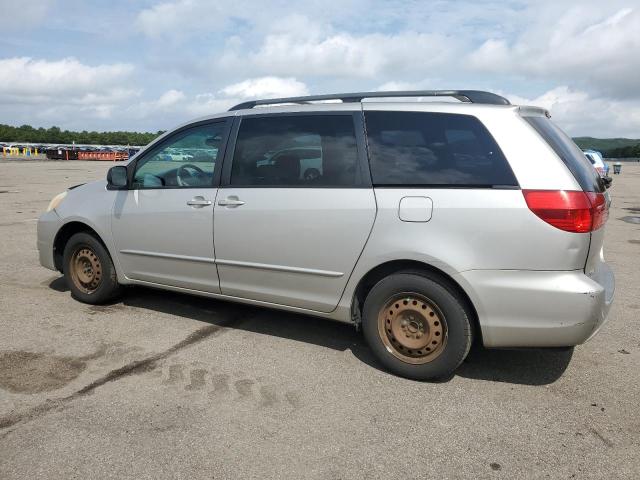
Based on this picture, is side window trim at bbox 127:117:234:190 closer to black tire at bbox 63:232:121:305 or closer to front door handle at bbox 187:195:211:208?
front door handle at bbox 187:195:211:208

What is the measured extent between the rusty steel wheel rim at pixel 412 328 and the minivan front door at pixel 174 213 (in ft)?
4.88

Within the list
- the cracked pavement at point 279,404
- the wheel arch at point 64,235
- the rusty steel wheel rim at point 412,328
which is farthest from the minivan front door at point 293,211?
the wheel arch at point 64,235

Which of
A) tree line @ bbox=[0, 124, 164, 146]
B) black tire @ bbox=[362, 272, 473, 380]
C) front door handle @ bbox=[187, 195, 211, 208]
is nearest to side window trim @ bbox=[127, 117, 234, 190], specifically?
front door handle @ bbox=[187, 195, 211, 208]

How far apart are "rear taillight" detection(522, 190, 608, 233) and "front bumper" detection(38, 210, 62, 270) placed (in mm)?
4262

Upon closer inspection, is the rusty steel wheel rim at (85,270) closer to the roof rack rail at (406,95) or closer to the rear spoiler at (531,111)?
the roof rack rail at (406,95)

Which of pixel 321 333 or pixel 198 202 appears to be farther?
pixel 321 333

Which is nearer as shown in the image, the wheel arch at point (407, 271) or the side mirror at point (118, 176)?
the wheel arch at point (407, 271)

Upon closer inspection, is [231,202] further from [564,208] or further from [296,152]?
[564,208]

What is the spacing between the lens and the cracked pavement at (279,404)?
9.09ft

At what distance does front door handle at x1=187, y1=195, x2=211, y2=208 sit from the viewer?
14.5 ft

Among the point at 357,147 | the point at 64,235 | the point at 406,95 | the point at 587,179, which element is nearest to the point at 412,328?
the point at 357,147

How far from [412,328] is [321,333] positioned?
3.62 ft

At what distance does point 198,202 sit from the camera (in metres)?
4.45

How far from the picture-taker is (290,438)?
9.82 feet
